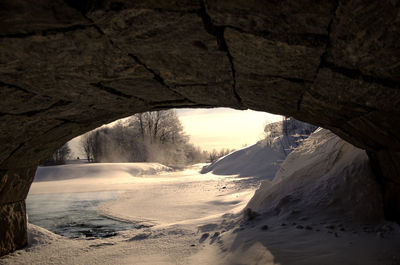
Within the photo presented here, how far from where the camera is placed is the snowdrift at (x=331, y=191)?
3.40m

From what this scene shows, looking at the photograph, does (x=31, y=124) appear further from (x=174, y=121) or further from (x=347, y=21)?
(x=174, y=121)

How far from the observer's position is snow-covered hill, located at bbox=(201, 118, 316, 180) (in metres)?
13.5

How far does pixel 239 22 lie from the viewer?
1.46 meters

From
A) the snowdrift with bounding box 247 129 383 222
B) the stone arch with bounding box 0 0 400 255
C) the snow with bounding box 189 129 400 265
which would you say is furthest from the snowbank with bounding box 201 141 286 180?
the stone arch with bounding box 0 0 400 255

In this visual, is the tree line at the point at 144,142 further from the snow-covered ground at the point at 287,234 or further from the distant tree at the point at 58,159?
the snow-covered ground at the point at 287,234

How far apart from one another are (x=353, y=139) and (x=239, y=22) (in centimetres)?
203

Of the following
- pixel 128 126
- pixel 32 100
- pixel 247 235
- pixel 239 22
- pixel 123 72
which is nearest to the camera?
pixel 239 22

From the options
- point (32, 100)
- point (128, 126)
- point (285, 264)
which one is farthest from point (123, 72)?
point (128, 126)

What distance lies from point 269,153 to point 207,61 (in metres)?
13.7

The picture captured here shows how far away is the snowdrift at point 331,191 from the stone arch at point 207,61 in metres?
0.58

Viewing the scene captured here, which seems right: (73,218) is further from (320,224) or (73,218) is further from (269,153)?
(269,153)

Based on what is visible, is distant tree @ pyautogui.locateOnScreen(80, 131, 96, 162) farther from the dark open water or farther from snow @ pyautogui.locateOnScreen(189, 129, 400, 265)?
snow @ pyautogui.locateOnScreen(189, 129, 400, 265)

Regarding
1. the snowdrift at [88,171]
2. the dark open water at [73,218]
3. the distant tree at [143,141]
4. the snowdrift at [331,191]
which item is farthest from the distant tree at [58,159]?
the snowdrift at [331,191]

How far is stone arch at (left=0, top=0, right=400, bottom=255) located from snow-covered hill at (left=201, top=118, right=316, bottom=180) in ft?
32.6
